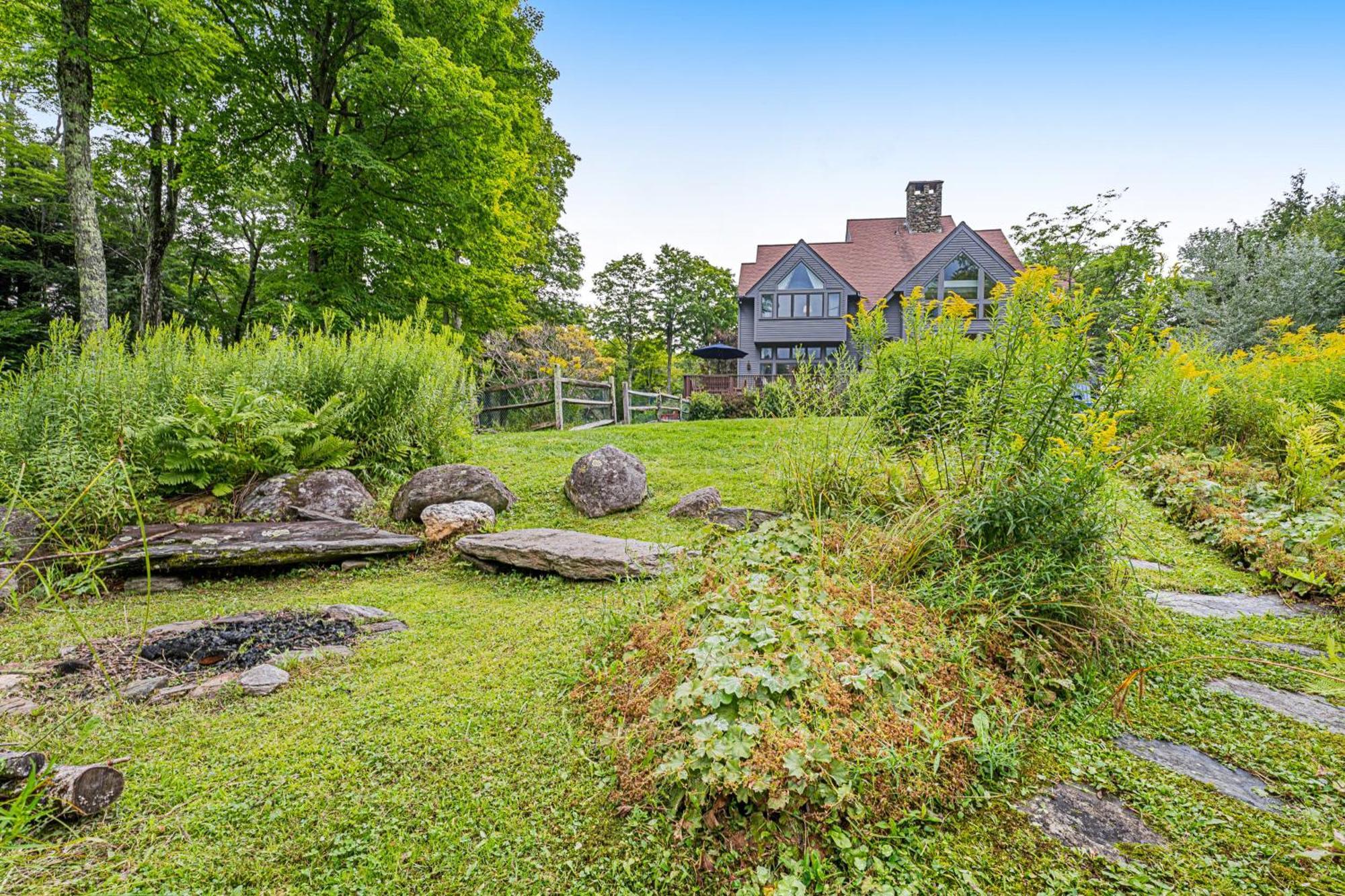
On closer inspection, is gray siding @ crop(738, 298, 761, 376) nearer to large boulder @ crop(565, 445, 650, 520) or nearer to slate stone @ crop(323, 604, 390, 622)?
large boulder @ crop(565, 445, 650, 520)

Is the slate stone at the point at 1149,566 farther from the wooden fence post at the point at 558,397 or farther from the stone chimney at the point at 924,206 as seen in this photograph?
the stone chimney at the point at 924,206

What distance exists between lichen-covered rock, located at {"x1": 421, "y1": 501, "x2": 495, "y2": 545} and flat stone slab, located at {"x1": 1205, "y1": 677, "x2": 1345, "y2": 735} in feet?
13.9

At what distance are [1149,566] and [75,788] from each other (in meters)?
4.93

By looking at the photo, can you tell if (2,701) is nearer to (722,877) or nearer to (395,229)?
(722,877)

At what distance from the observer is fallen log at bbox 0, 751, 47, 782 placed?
1.21 m

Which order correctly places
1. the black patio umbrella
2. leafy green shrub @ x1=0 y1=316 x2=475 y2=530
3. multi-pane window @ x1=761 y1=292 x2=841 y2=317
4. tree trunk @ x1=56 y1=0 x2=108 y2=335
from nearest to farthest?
1. leafy green shrub @ x1=0 y1=316 x2=475 y2=530
2. tree trunk @ x1=56 y1=0 x2=108 y2=335
3. multi-pane window @ x1=761 y1=292 x2=841 y2=317
4. the black patio umbrella

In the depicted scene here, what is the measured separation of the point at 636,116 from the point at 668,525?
1179 centimetres

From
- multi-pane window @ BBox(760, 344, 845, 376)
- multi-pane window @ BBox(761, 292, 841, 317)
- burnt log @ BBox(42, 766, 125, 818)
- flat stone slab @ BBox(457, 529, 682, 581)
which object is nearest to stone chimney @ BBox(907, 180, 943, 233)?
multi-pane window @ BBox(761, 292, 841, 317)

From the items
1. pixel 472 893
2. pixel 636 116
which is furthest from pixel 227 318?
pixel 472 893

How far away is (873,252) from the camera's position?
71.3 ft

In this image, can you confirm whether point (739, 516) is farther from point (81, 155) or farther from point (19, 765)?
point (81, 155)

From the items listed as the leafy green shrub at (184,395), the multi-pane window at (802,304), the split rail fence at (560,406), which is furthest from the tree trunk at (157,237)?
the multi-pane window at (802,304)

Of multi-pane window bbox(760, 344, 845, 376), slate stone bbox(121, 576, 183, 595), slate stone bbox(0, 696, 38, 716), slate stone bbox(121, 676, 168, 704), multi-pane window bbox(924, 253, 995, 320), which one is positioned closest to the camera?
slate stone bbox(0, 696, 38, 716)

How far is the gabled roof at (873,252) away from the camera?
20422mm
